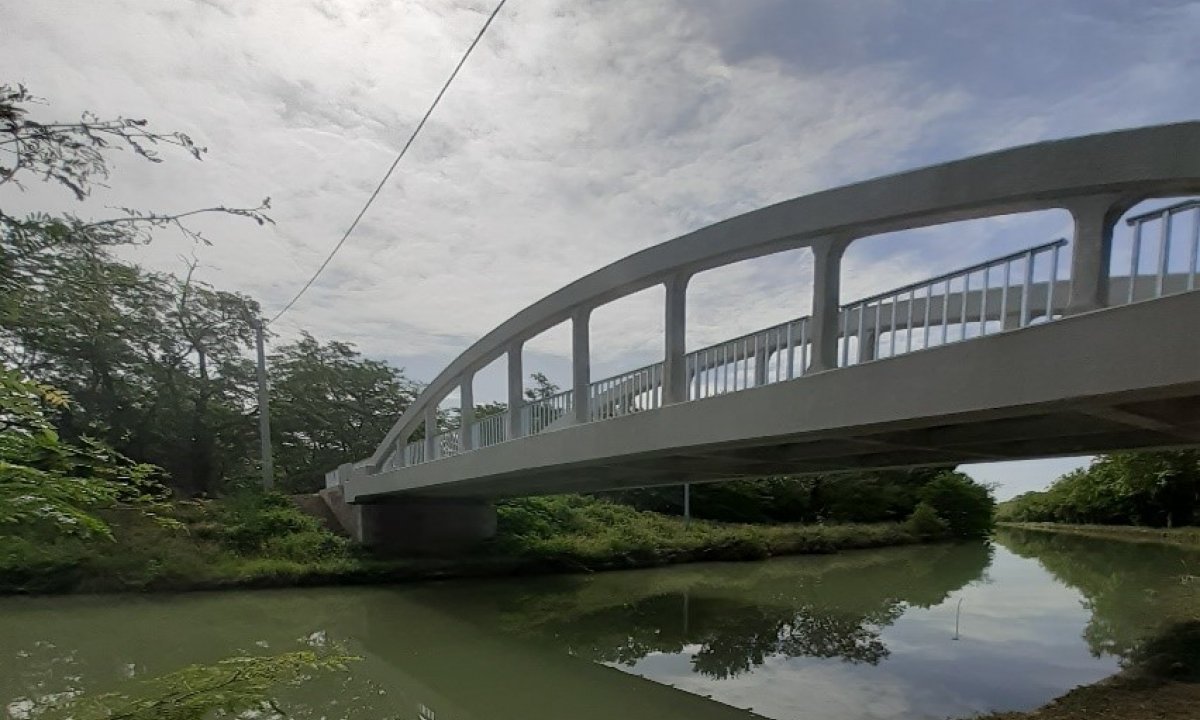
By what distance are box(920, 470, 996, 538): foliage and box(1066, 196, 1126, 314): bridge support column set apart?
87.9 feet

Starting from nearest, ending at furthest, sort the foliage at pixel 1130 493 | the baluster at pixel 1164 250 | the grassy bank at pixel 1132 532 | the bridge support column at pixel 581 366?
the baluster at pixel 1164 250 → the bridge support column at pixel 581 366 → the foliage at pixel 1130 493 → the grassy bank at pixel 1132 532

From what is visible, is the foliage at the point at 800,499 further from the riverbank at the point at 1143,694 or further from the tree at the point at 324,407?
the riverbank at the point at 1143,694

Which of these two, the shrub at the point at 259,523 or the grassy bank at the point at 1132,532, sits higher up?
the shrub at the point at 259,523

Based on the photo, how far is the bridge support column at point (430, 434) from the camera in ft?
44.2

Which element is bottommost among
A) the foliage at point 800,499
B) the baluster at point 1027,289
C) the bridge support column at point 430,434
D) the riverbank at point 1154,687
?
the foliage at point 800,499

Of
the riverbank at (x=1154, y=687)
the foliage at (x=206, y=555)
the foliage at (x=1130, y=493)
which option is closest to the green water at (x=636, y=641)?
the riverbank at (x=1154, y=687)

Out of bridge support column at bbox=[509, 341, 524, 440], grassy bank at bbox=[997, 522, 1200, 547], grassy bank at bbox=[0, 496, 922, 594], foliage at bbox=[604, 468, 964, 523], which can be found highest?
bridge support column at bbox=[509, 341, 524, 440]

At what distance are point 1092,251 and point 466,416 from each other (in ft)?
31.4

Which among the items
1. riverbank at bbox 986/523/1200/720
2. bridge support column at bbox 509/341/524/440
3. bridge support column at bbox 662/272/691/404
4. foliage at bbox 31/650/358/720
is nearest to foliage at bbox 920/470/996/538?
riverbank at bbox 986/523/1200/720

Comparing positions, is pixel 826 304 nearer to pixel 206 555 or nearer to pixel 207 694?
pixel 207 694

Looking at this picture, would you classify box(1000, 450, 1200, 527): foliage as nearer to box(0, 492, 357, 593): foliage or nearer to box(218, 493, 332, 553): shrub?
box(0, 492, 357, 593): foliage

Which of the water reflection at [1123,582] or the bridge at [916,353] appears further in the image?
the water reflection at [1123,582]

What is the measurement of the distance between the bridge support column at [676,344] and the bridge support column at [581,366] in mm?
1575

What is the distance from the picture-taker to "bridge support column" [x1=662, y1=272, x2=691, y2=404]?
22.7 feet
